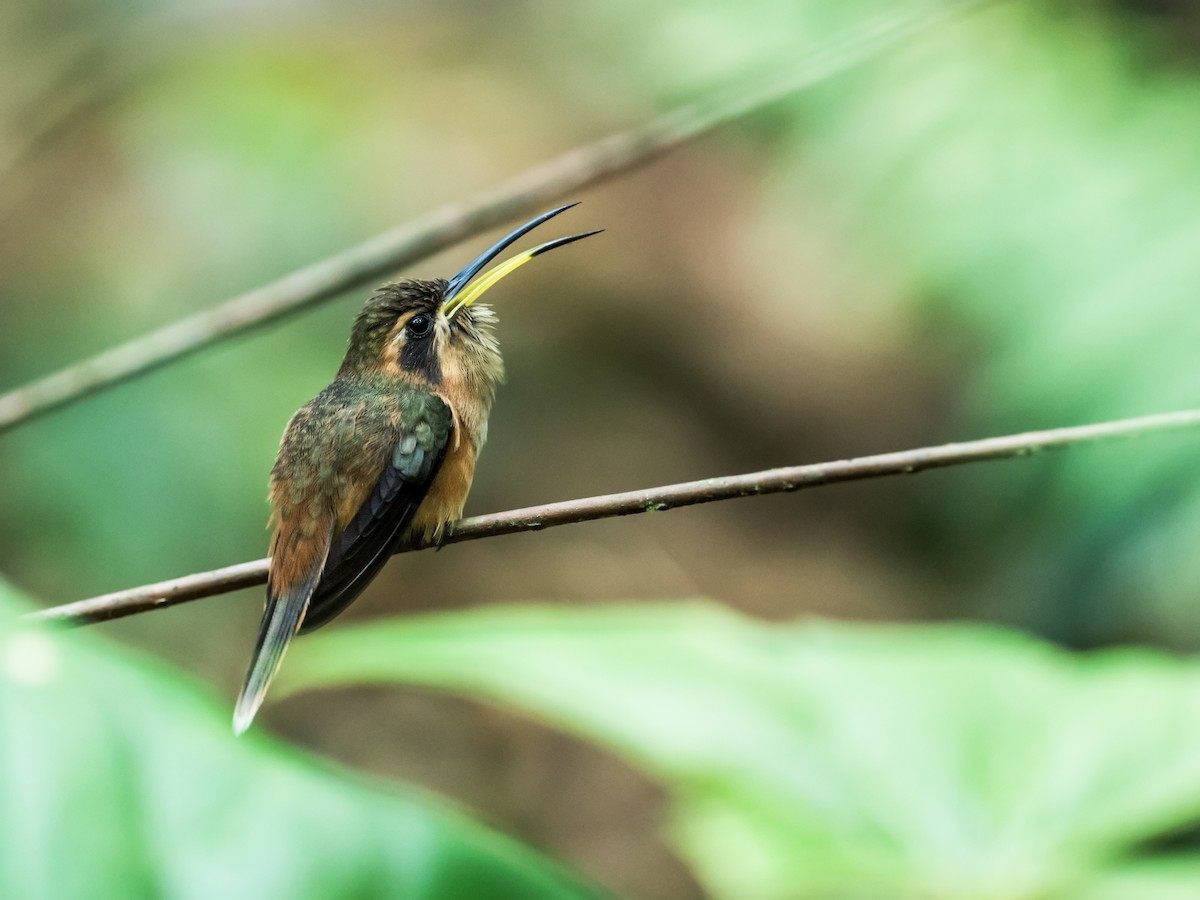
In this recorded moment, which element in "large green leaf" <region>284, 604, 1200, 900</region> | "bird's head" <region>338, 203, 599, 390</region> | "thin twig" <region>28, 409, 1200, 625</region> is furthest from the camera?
"large green leaf" <region>284, 604, 1200, 900</region>

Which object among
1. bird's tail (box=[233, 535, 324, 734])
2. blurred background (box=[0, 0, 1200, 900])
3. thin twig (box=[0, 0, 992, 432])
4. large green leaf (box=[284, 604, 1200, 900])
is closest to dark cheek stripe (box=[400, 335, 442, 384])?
thin twig (box=[0, 0, 992, 432])

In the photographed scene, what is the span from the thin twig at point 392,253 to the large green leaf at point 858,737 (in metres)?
0.94

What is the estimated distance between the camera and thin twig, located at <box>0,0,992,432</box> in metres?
1.33

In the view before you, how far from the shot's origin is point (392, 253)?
1.45 meters

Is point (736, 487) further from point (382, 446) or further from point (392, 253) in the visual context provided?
point (392, 253)

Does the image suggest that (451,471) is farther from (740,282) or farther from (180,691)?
(740,282)

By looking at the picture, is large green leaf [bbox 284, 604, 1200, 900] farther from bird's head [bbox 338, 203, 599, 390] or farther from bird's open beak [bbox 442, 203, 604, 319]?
bird's open beak [bbox 442, 203, 604, 319]

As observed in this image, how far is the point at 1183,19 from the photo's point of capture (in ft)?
15.5

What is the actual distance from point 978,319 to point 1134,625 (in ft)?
4.56

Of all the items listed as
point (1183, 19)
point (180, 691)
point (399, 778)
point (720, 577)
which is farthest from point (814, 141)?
point (180, 691)

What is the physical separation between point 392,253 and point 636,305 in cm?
680

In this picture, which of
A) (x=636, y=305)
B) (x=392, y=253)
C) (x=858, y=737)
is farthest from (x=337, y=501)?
(x=636, y=305)

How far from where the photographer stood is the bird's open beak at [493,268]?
98 cm

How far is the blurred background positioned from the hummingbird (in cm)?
129
